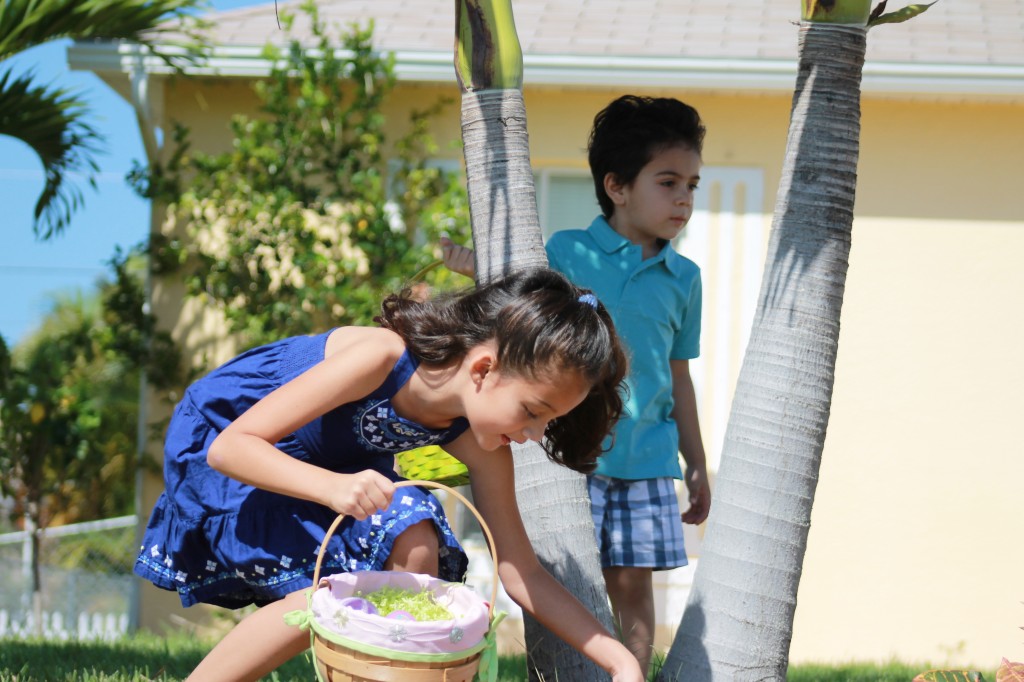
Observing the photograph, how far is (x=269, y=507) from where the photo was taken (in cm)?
252

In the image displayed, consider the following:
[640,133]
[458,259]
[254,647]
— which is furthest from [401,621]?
[640,133]

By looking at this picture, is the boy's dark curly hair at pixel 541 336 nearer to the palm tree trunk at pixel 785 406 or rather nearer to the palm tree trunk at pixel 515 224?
the palm tree trunk at pixel 515 224

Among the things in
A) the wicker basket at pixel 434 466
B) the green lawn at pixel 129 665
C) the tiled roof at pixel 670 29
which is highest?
the tiled roof at pixel 670 29

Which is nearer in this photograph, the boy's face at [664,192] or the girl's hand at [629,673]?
the girl's hand at [629,673]

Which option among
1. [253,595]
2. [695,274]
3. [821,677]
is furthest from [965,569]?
[253,595]

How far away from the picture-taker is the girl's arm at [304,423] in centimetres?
218

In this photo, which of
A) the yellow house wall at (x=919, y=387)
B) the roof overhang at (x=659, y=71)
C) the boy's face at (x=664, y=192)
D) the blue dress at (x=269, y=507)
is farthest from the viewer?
the yellow house wall at (x=919, y=387)

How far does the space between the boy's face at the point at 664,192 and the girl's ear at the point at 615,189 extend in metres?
0.03

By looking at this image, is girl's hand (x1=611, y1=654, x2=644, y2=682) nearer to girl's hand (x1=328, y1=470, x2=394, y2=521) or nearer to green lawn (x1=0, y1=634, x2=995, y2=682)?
girl's hand (x1=328, y1=470, x2=394, y2=521)

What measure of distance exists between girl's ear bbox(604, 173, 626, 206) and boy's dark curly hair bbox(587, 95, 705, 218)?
0.01 m

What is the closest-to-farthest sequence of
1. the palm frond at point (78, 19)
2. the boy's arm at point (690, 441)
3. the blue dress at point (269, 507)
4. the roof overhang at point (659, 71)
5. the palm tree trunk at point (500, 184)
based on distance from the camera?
the blue dress at point (269, 507) < the palm tree trunk at point (500, 184) < the boy's arm at point (690, 441) < the palm frond at point (78, 19) < the roof overhang at point (659, 71)

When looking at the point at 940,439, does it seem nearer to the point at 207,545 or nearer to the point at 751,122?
the point at 751,122

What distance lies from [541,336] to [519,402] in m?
0.15

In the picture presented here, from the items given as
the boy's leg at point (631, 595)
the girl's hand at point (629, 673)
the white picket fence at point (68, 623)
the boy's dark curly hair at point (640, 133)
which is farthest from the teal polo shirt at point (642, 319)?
the white picket fence at point (68, 623)
